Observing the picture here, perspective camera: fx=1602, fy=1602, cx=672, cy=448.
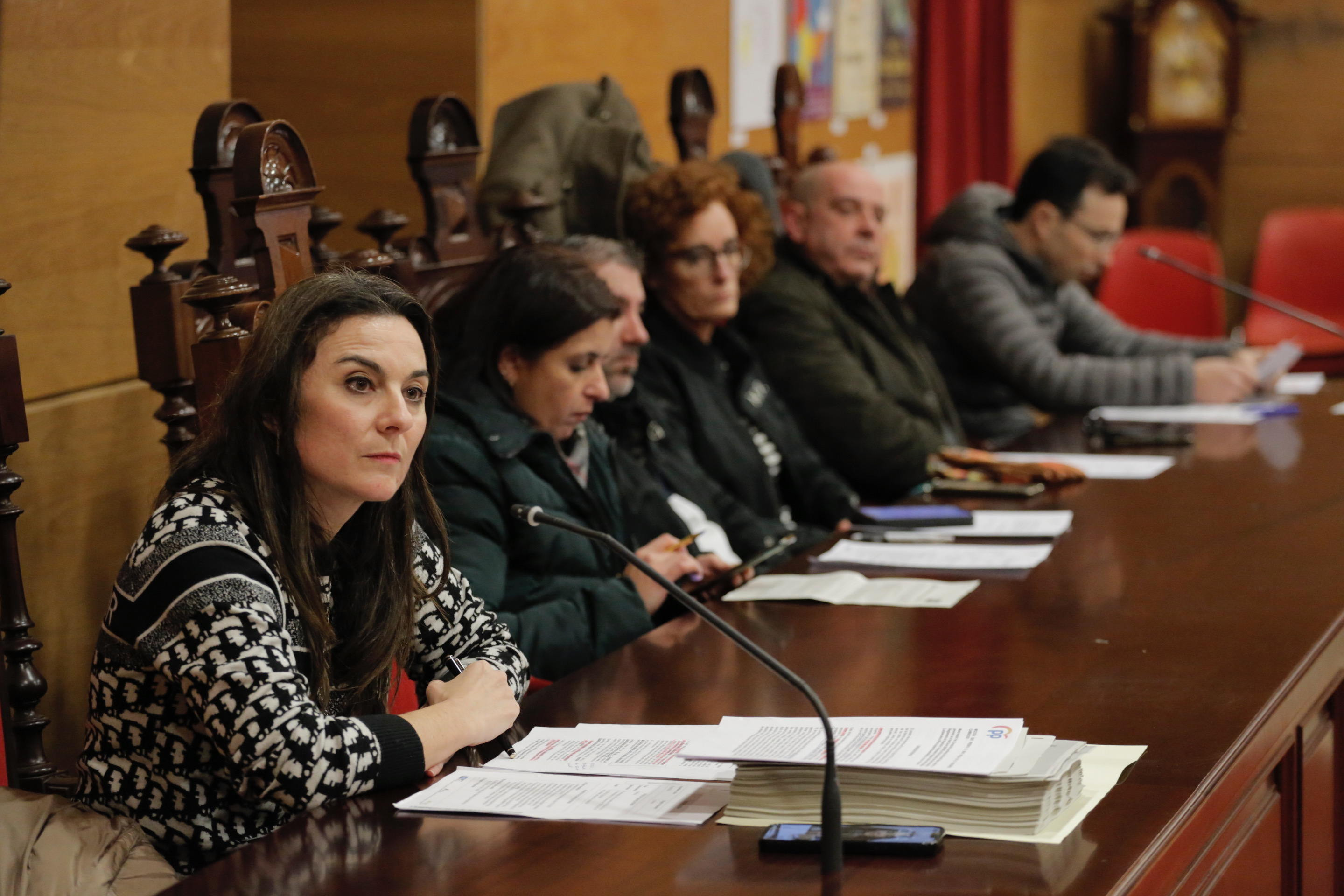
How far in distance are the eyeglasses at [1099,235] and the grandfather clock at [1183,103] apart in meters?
3.42

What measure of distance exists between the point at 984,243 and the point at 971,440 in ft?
1.63

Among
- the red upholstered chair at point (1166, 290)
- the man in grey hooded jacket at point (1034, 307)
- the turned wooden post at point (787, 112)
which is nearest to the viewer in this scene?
the man in grey hooded jacket at point (1034, 307)

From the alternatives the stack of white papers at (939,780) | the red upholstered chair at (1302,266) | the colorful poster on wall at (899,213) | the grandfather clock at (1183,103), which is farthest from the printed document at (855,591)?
the grandfather clock at (1183,103)

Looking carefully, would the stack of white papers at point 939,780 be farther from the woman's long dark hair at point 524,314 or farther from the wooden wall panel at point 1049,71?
the wooden wall panel at point 1049,71

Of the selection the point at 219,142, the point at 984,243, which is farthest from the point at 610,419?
the point at 984,243

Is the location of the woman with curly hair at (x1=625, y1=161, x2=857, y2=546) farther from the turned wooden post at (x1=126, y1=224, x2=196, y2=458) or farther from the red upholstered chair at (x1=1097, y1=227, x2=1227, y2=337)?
the red upholstered chair at (x1=1097, y1=227, x2=1227, y2=337)

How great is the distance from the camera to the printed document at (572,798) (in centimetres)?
143

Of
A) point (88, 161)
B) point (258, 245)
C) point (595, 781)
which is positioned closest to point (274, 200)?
point (258, 245)

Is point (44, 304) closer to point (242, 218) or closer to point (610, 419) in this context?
point (242, 218)

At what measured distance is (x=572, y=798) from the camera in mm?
1477

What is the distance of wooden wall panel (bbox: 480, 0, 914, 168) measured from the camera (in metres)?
3.64

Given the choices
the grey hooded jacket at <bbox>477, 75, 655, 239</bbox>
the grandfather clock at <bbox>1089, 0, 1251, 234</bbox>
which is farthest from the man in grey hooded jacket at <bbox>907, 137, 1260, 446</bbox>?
the grandfather clock at <bbox>1089, 0, 1251, 234</bbox>

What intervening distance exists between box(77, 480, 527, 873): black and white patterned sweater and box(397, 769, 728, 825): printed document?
0.19ft

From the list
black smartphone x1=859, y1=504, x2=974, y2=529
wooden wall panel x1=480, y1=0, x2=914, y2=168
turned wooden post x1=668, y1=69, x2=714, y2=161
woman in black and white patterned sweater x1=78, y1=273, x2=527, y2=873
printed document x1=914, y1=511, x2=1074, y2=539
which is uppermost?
wooden wall panel x1=480, y1=0, x2=914, y2=168
